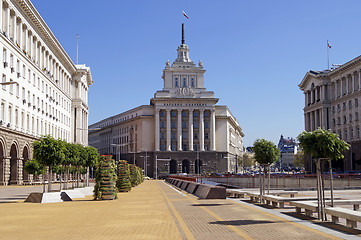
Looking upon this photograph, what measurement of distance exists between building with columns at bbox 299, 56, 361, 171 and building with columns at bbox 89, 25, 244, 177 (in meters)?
28.1

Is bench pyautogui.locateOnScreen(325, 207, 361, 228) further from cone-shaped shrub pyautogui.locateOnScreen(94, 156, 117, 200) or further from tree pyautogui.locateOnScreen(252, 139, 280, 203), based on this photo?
cone-shaped shrub pyautogui.locateOnScreen(94, 156, 117, 200)

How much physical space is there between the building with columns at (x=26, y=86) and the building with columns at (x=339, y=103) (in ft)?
164

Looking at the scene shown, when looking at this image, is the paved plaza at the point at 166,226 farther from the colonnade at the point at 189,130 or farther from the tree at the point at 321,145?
the colonnade at the point at 189,130

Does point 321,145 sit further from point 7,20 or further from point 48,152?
point 7,20

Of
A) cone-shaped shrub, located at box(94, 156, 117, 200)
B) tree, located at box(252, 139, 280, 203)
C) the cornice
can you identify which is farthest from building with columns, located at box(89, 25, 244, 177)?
tree, located at box(252, 139, 280, 203)

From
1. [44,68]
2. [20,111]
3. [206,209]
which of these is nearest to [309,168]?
[44,68]

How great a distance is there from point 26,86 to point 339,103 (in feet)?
226

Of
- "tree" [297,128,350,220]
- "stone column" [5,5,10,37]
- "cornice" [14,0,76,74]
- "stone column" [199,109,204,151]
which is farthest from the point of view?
"stone column" [199,109,204,151]

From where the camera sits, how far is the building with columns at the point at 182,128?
135m

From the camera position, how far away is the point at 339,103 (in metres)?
104

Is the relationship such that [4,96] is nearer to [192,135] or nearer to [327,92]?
[327,92]

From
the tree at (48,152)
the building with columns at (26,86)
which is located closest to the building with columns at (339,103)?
the building with columns at (26,86)

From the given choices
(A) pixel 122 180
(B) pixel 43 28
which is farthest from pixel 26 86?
(A) pixel 122 180

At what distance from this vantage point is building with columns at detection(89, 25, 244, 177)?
444ft
